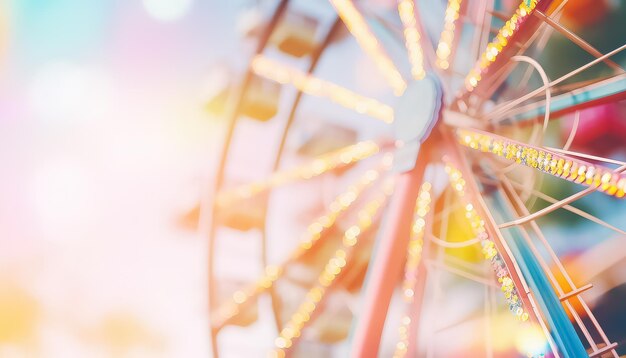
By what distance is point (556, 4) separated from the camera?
2824mm

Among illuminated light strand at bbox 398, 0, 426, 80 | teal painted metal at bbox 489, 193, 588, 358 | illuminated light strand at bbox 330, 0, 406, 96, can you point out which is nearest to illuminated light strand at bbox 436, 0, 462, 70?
illuminated light strand at bbox 398, 0, 426, 80

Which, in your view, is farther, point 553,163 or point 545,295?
point 545,295

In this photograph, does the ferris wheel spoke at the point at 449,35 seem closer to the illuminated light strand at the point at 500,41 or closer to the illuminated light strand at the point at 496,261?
the illuminated light strand at the point at 500,41

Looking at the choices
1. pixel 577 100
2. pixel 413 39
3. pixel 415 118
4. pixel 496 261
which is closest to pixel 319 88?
pixel 413 39

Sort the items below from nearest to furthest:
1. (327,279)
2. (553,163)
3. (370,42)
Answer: (553,163), (327,279), (370,42)

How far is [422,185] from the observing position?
9.77 feet

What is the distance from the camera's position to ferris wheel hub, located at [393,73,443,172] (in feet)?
9.25

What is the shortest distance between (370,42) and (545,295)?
1.60 meters

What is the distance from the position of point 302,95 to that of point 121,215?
2.79 meters

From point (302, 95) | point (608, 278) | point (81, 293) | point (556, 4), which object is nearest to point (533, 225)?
point (608, 278)

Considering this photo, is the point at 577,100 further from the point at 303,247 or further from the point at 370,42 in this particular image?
the point at 303,247

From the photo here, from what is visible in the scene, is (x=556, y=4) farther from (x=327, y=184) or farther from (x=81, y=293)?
(x=81, y=293)

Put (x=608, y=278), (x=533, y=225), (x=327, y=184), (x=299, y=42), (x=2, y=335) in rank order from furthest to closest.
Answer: (x=2, y=335)
(x=327, y=184)
(x=299, y=42)
(x=608, y=278)
(x=533, y=225)

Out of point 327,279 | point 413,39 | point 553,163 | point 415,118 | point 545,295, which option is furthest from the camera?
point 327,279
